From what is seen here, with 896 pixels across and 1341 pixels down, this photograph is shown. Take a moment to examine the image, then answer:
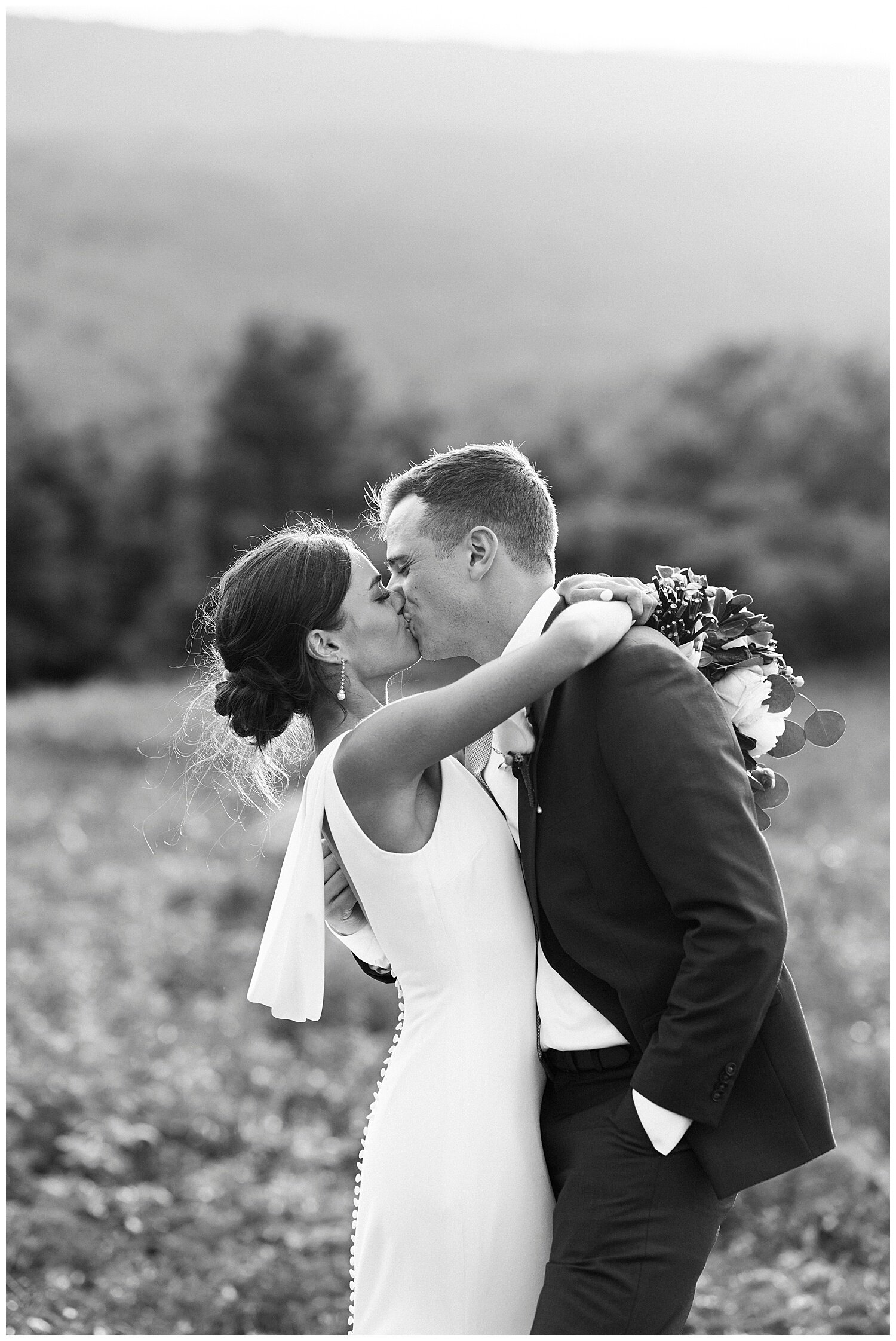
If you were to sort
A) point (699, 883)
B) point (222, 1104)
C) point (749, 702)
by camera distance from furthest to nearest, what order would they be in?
1. point (222, 1104)
2. point (749, 702)
3. point (699, 883)

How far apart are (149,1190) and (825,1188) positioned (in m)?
3.16

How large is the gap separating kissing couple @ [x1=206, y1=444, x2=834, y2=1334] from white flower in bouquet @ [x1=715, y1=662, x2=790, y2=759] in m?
0.34

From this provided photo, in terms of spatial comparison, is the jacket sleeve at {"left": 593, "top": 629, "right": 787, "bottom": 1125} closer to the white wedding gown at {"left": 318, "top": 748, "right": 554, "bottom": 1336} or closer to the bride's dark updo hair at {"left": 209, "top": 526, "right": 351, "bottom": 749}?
the white wedding gown at {"left": 318, "top": 748, "right": 554, "bottom": 1336}

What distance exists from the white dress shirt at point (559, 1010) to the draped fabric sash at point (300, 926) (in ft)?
1.26

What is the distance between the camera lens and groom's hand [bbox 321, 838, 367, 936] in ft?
9.80

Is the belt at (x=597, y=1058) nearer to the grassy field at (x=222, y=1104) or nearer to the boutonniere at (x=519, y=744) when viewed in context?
the boutonniere at (x=519, y=744)

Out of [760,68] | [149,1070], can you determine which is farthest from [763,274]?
[149,1070]

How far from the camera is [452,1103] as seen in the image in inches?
101

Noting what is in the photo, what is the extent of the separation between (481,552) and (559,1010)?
976mm

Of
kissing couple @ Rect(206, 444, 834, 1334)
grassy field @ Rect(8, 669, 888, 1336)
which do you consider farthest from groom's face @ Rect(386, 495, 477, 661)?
grassy field @ Rect(8, 669, 888, 1336)

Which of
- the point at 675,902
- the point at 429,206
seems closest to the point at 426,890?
the point at 675,902

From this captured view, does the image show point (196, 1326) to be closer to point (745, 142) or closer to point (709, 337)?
point (709, 337)

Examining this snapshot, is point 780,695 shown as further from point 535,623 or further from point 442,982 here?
point 442,982

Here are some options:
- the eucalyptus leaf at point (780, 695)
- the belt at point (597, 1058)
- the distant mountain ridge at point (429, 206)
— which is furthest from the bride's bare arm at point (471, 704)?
the distant mountain ridge at point (429, 206)
